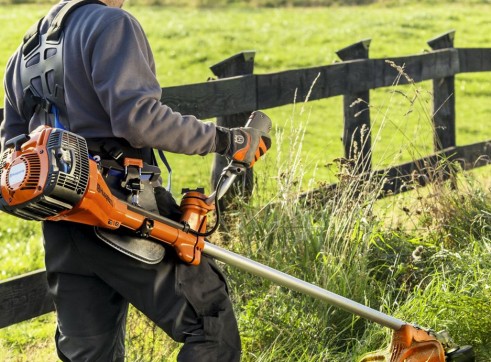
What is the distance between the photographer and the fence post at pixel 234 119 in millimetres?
6340

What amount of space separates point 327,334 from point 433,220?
1.47 m

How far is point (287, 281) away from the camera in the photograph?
13.2 ft

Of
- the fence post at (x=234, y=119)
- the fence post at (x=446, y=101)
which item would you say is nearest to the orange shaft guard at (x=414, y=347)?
the fence post at (x=234, y=119)

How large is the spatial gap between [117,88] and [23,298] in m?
1.85

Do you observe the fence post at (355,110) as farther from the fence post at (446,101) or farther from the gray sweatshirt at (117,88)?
the gray sweatshirt at (117,88)

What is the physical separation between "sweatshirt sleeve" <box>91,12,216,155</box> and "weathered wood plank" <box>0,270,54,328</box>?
5.27 ft

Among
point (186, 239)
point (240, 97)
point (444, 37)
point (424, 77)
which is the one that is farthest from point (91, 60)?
point (444, 37)

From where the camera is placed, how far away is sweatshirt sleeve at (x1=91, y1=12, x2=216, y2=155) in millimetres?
3566

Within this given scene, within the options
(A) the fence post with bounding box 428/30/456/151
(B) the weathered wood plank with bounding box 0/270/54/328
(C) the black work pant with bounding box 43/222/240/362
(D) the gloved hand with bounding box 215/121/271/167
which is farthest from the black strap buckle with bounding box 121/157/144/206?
(A) the fence post with bounding box 428/30/456/151

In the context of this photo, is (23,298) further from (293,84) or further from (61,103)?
(293,84)

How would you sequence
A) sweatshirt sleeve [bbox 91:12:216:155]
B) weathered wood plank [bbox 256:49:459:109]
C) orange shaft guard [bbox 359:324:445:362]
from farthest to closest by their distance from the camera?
weathered wood plank [bbox 256:49:459:109]
orange shaft guard [bbox 359:324:445:362]
sweatshirt sleeve [bbox 91:12:216:155]

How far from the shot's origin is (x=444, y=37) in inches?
377

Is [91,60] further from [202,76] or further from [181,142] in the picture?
[202,76]

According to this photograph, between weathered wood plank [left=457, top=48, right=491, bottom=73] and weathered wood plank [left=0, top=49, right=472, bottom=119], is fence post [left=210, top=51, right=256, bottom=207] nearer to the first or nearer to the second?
weathered wood plank [left=0, top=49, right=472, bottom=119]
